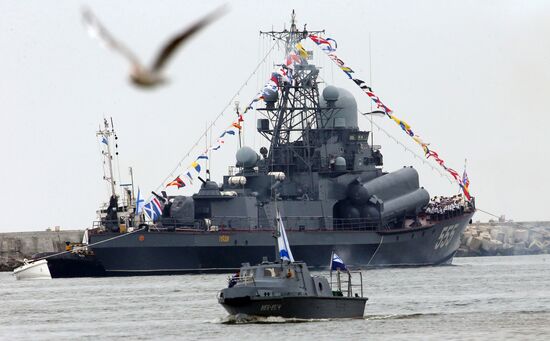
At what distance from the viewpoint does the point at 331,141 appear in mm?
103750

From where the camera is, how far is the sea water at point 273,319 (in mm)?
52875

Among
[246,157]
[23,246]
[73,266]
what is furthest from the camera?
[23,246]

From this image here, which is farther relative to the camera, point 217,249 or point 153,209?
point 217,249

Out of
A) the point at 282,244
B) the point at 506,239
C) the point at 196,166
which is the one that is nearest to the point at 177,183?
the point at 196,166

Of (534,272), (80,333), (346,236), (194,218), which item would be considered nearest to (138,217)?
(194,218)

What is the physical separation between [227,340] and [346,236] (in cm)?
4880

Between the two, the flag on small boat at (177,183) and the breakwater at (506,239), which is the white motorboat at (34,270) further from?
the breakwater at (506,239)

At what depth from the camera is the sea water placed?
52875 mm

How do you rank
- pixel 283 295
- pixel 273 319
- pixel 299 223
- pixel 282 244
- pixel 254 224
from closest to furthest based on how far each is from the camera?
1. pixel 283 295
2. pixel 273 319
3. pixel 282 244
4. pixel 254 224
5. pixel 299 223

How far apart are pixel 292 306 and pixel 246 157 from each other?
150 feet

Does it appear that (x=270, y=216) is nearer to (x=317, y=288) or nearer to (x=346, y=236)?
(x=346, y=236)

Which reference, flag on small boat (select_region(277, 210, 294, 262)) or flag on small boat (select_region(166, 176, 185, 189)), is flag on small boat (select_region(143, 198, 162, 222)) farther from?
flag on small boat (select_region(277, 210, 294, 262))

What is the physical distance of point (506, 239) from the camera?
503 ft

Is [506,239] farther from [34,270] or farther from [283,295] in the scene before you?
[283,295]
